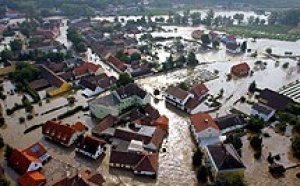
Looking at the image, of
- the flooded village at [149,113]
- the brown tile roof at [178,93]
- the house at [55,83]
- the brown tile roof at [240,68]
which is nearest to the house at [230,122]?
the flooded village at [149,113]

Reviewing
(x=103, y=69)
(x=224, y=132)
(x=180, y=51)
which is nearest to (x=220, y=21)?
(x=180, y=51)

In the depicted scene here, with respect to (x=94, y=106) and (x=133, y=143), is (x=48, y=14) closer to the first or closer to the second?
(x=94, y=106)

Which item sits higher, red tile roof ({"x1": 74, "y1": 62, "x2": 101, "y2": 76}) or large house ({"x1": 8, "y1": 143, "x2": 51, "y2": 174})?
red tile roof ({"x1": 74, "y1": 62, "x2": 101, "y2": 76})

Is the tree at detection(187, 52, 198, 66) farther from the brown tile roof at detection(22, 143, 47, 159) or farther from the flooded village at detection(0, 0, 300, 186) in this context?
the brown tile roof at detection(22, 143, 47, 159)

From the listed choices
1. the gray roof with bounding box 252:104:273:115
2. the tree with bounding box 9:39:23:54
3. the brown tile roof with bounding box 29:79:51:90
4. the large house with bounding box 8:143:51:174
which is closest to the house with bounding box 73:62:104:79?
the brown tile roof with bounding box 29:79:51:90

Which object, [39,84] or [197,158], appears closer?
[197,158]

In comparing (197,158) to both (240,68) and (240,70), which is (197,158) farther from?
(240,68)

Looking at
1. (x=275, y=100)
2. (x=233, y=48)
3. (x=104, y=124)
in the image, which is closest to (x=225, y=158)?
(x=104, y=124)
